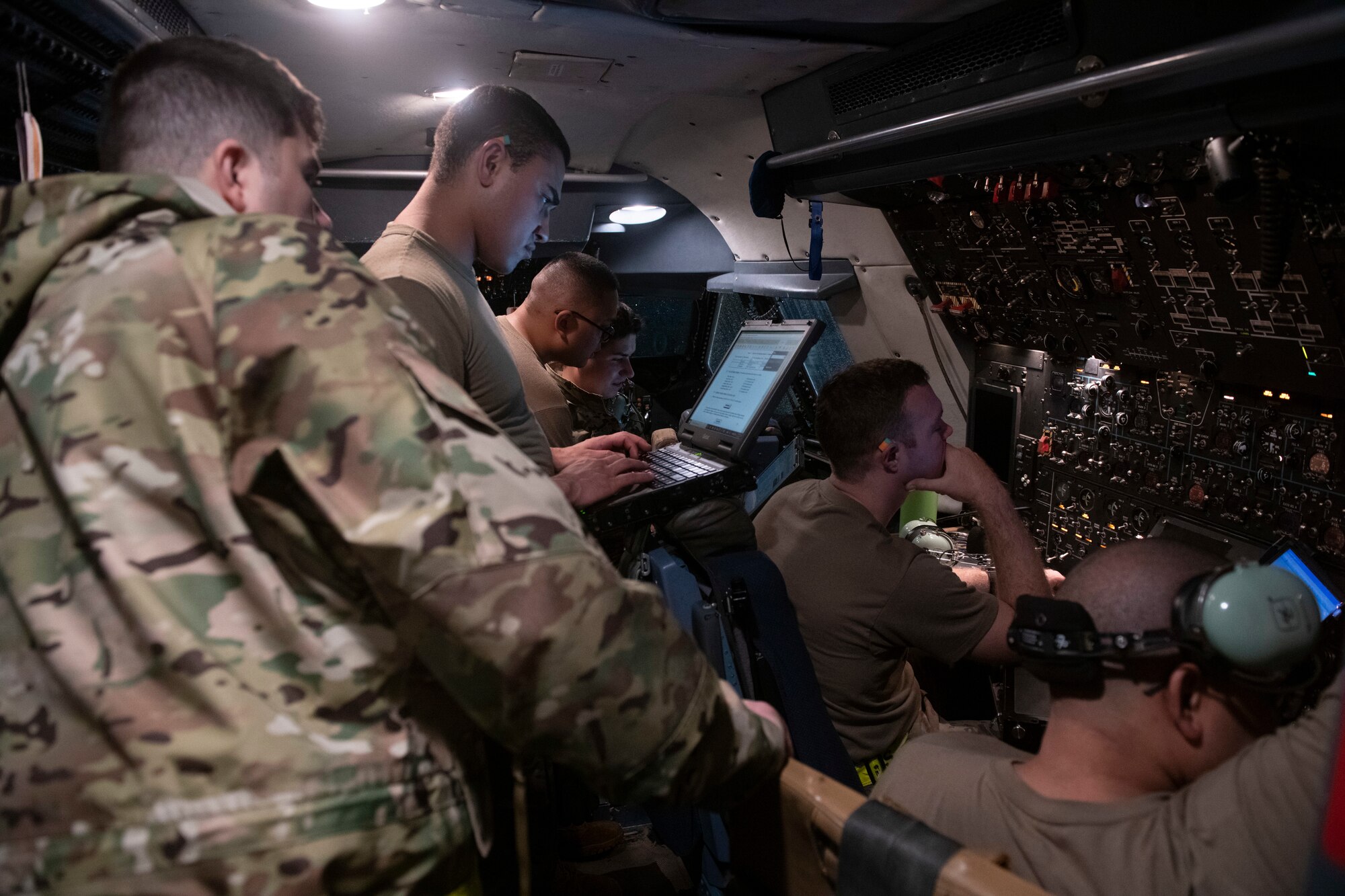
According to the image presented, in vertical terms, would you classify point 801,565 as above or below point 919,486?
below

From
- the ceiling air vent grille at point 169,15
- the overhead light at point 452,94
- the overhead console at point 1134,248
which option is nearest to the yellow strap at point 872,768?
the overhead console at point 1134,248

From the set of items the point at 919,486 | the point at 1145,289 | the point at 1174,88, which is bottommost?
the point at 919,486

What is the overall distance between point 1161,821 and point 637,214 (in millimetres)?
4434

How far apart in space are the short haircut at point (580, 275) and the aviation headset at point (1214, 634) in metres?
2.10

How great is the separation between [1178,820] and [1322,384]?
5.51 ft

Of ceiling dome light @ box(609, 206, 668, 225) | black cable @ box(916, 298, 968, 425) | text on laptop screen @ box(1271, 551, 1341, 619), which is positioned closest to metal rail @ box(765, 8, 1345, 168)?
text on laptop screen @ box(1271, 551, 1341, 619)

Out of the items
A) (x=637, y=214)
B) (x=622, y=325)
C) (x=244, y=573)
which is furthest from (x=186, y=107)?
(x=637, y=214)

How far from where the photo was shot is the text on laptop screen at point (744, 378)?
2066mm

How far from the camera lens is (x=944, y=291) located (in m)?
3.38

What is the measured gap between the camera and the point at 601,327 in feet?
9.93

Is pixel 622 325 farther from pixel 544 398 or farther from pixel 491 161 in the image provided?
pixel 491 161

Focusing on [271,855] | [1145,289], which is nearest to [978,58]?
[1145,289]

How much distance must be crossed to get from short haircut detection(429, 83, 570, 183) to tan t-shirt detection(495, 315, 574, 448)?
2.82 ft

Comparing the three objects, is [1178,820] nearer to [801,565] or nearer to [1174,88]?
[801,565]
